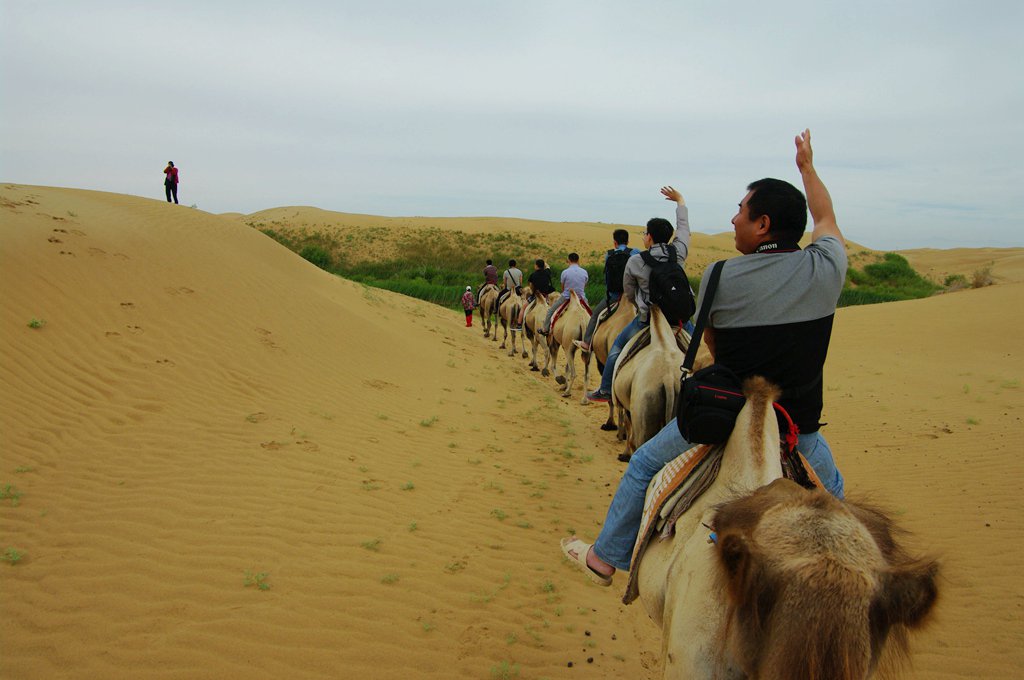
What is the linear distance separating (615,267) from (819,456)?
6.18 metres

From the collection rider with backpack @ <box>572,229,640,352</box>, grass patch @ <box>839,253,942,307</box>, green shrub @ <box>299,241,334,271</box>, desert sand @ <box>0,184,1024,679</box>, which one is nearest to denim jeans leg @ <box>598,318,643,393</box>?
rider with backpack @ <box>572,229,640,352</box>

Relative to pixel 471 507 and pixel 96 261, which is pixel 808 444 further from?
pixel 96 261

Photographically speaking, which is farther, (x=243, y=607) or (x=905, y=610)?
(x=243, y=607)

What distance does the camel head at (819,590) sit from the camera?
142 centimetres

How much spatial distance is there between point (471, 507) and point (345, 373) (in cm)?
516

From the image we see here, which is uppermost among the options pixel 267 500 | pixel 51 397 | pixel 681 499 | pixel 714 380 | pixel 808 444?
pixel 714 380

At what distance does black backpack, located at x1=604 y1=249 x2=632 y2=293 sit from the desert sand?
2481 mm

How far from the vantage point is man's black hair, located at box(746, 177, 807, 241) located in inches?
104

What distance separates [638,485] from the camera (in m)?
3.09

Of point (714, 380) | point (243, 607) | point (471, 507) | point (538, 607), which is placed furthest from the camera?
point (471, 507)

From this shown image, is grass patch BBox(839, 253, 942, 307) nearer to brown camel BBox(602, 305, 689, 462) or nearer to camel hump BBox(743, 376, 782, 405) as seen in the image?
brown camel BBox(602, 305, 689, 462)

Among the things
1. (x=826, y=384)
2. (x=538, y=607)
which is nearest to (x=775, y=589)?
(x=538, y=607)

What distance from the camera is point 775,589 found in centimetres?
154

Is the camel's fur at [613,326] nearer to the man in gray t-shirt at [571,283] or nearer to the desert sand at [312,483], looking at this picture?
the desert sand at [312,483]
